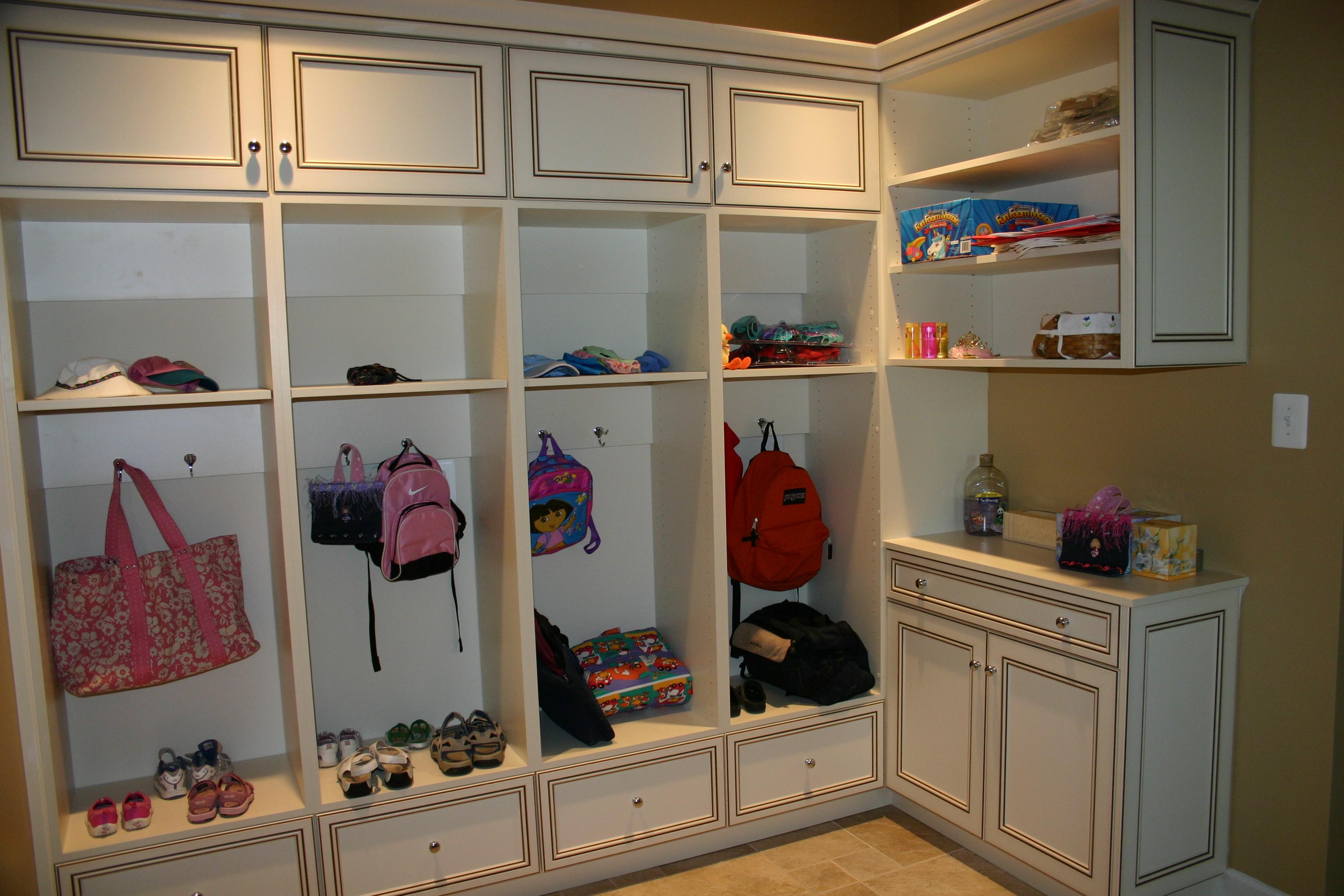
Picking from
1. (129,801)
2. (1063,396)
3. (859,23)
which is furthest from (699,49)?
(129,801)

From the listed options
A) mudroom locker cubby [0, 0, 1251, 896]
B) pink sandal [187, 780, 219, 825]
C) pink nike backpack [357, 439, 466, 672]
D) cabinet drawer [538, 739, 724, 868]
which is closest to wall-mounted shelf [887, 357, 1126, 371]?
mudroom locker cubby [0, 0, 1251, 896]

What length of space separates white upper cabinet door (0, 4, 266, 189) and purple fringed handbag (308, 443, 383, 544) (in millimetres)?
822

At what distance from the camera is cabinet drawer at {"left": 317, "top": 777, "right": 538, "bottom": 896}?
7.89 feet

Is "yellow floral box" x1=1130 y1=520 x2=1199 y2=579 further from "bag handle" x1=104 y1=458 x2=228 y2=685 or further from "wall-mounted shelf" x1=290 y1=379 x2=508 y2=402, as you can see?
"bag handle" x1=104 y1=458 x2=228 y2=685

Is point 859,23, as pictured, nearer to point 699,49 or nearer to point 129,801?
point 699,49

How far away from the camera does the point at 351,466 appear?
8.83ft

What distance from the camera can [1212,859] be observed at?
240 cm

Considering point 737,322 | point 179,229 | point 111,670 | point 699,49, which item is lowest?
point 111,670

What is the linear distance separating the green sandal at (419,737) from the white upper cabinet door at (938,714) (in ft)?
4.80

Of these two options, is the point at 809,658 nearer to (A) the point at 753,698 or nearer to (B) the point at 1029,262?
(A) the point at 753,698

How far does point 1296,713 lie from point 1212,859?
465mm

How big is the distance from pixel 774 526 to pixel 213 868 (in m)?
1.81

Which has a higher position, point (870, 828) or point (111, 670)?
point (111, 670)

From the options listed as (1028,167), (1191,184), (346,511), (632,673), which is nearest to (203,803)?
(346,511)
